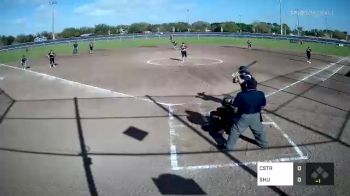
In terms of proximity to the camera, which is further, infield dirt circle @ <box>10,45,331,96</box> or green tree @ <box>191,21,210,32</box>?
green tree @ <box>191,21,210,32</box>

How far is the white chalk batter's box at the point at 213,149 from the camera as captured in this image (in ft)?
27.2

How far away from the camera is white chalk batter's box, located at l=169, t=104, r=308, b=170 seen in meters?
8.30

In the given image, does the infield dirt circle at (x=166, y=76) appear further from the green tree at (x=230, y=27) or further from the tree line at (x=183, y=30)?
the green tree at (x=230, y=27)

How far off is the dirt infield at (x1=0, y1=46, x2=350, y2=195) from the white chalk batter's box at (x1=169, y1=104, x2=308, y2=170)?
0.08ft

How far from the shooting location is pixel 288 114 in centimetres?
1242

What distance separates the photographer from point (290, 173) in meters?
5.93

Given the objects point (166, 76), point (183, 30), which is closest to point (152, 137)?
point (166, 76)

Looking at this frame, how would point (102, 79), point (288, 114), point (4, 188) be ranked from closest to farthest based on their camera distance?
point (4, 188), point (288, 114), point (102, 79)

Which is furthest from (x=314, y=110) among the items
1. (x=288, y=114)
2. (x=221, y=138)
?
(x=221, y=138)

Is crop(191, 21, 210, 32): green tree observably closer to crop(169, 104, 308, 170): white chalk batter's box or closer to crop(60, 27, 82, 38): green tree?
crop(60, 27, 82, 38): green tree

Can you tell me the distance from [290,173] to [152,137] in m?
4.98

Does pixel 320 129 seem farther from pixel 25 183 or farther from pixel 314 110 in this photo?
pixel 25 183

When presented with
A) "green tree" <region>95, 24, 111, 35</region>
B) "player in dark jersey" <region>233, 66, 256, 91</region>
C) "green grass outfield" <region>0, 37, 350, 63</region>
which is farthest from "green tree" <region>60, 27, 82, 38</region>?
"player in dark jersey" <region>233, 66, 256, 91</region>

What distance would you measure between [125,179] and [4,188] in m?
2.52
